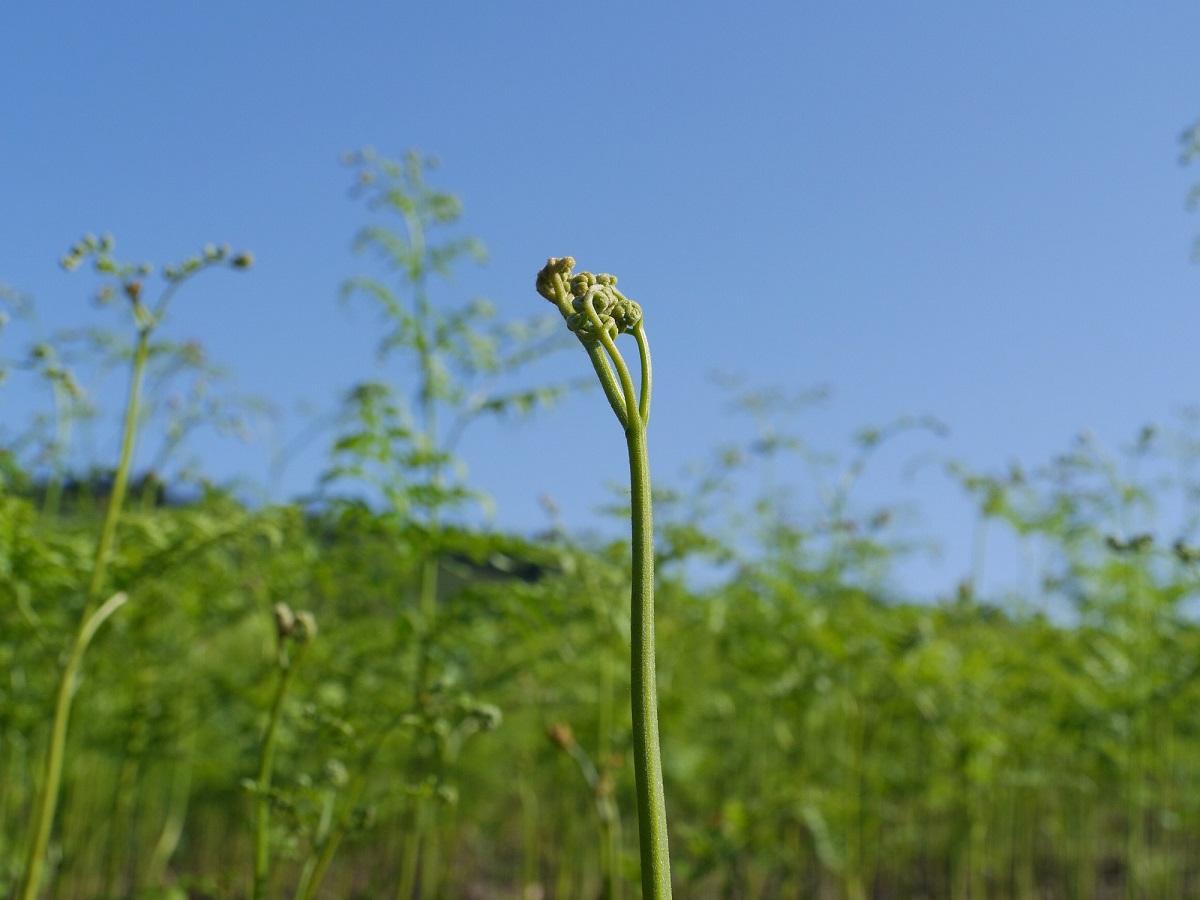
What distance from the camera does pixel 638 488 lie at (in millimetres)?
1192

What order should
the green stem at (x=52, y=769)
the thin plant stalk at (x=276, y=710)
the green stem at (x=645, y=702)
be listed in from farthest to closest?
1. the green stem at (x=52, y=769)
2. the thin plant stalk at (x=276, y=710)
3. the green stem at (x=645, y=702)

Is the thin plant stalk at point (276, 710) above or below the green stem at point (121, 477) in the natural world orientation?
below

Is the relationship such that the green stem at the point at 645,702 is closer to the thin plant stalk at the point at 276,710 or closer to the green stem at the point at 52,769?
the thin plant stalk at the point at 276,710

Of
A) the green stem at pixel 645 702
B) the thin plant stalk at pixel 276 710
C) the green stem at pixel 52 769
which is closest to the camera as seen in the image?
the green stem at pixel 645 702

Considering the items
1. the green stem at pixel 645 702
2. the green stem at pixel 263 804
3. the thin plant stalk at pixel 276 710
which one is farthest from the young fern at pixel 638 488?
the green stem at pixel 263 804

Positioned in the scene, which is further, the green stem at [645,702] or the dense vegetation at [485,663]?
the dense vegetation at [485,663]

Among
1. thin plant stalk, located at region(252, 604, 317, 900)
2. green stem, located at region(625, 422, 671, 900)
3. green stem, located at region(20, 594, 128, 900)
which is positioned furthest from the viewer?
green stem, located at region(20, 594, 128, 900)

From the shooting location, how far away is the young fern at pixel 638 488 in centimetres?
114

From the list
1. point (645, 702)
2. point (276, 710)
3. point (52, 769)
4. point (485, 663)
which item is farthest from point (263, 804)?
point (485, 663)

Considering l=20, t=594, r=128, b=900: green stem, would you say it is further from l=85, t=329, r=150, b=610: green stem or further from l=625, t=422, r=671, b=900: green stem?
l=625, t=422, r=671, b=900: green stem

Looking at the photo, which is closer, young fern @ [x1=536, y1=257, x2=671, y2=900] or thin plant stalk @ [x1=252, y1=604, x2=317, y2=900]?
young fern @ [x1=536, y1=257, x2=671, y2=900]

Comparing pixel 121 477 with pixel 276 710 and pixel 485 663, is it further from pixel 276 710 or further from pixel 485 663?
pixel 485 663

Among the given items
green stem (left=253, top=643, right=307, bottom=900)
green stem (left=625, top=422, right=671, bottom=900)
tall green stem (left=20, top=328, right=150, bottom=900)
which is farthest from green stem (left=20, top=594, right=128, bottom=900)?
green stem (left=625, top=422, right=671, bottom=900)

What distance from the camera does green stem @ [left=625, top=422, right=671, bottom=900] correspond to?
1138 millimetres
